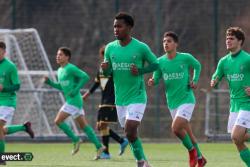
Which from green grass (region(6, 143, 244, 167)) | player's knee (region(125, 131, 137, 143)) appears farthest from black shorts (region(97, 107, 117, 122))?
player's knee (region(125, 131, 137, 143))

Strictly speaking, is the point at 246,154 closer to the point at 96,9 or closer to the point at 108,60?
the point at 108,60

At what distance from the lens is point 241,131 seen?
43.8 feet

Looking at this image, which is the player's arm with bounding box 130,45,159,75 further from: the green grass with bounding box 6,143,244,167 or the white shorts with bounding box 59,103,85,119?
the white shorts with bounding box 59,103,85,119

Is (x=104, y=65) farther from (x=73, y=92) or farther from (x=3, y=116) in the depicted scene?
(x=73, y=92)

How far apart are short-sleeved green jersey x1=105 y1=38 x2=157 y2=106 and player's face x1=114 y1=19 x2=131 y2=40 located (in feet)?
0.52

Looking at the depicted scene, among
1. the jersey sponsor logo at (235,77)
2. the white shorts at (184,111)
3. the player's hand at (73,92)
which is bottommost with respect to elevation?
the white shorts at (184,111)

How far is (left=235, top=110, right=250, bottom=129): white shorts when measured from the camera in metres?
13.4

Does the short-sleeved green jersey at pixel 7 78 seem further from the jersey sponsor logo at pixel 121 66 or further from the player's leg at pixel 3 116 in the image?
the jersey sponsor logo at pixel 121 66

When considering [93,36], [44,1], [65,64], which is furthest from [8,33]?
[65,64]

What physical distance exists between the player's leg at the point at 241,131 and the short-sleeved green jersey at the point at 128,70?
4.61 feet

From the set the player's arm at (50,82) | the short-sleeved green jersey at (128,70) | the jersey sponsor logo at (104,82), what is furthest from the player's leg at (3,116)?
the jersey sponsor logo at (104,82)

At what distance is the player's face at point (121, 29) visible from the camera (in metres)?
13.9

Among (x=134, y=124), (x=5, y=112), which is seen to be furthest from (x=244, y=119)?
(x=5, y=112)

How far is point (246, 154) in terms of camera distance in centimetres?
1350
